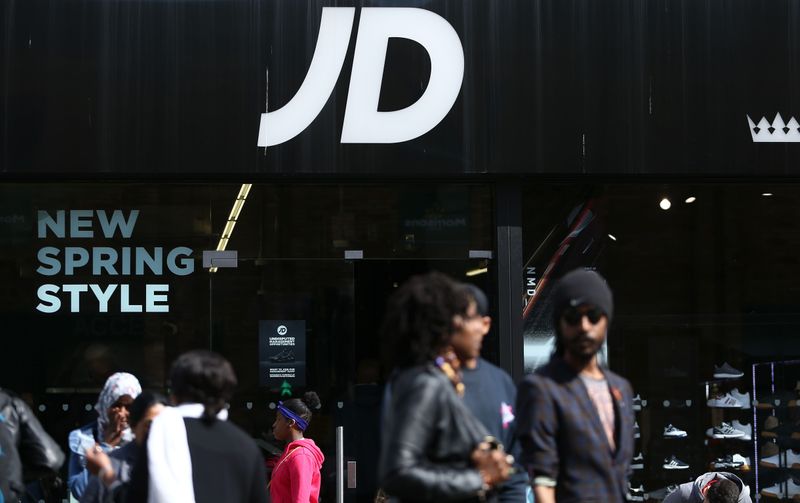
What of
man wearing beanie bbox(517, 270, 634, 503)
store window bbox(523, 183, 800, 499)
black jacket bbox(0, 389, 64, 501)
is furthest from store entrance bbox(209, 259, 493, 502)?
man wearing beanie bbox(517, 270, 634, 503)

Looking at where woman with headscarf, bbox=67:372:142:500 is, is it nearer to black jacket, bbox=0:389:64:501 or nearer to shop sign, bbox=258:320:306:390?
black jacket, bbox=0:389:64:501

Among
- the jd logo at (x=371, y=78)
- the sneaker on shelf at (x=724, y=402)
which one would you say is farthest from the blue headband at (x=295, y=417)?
the sneaker on shelf at (x=724, y=402)

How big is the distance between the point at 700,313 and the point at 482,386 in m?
4.91

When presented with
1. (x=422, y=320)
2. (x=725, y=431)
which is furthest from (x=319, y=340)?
(x=422, y=320)

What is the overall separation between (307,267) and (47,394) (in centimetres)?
219

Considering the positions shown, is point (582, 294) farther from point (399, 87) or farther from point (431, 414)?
point (399, 87)

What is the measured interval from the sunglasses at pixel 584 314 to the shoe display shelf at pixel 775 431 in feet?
15.8

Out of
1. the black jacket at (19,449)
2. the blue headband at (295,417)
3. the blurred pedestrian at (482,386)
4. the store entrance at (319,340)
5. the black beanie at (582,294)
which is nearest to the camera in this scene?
the blurred pedestrian at (482,386)

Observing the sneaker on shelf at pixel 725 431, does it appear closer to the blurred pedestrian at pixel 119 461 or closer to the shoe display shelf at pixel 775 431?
the shoe display shelf at pixel 775 431

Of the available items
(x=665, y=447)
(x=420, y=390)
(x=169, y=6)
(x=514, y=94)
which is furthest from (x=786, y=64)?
(x=420, y=390)

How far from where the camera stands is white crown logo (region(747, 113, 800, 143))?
852cm

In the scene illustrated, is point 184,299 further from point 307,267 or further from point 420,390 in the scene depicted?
point 420,390

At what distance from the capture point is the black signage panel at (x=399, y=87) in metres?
8.23

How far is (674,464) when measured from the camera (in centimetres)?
911
